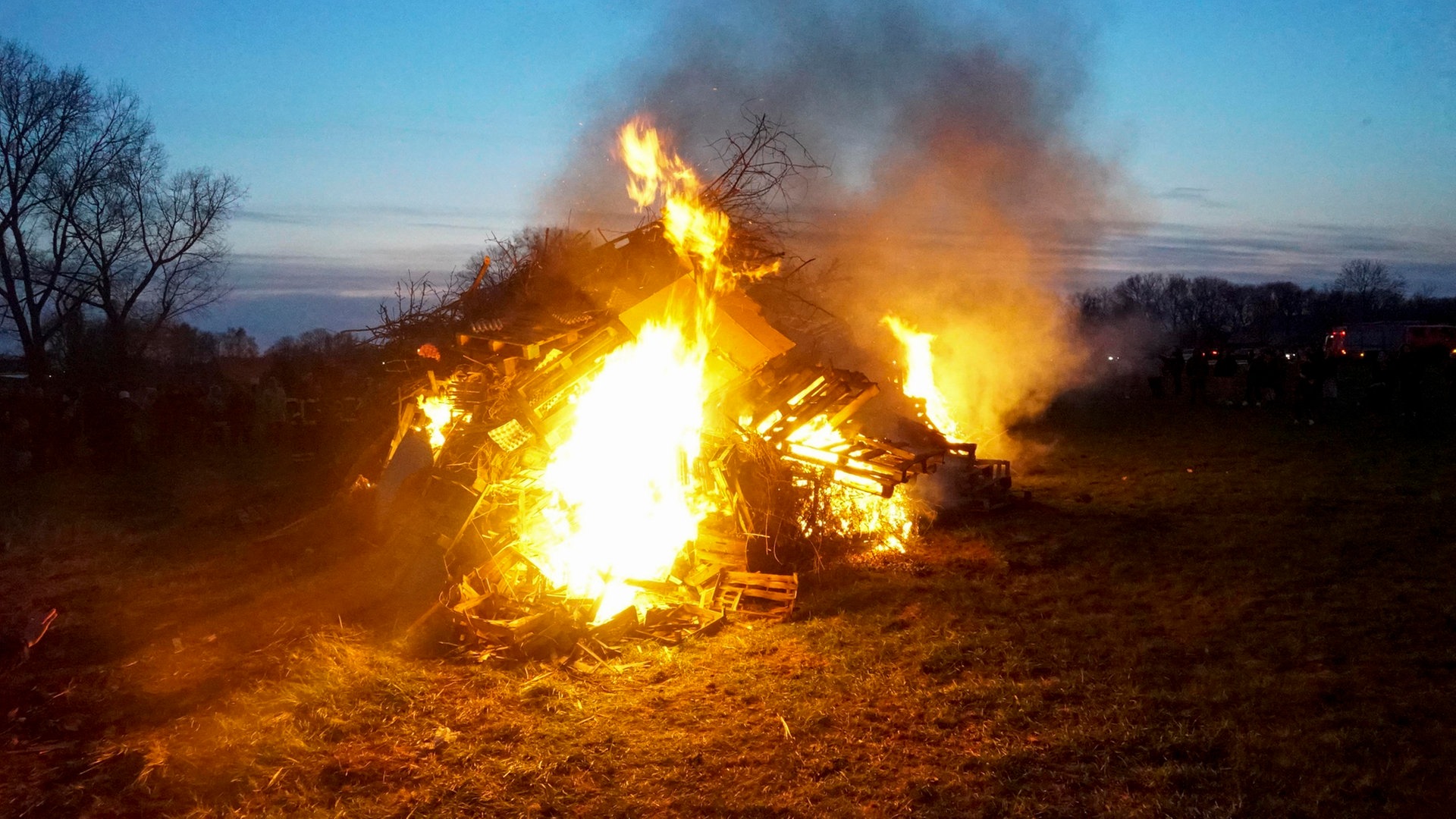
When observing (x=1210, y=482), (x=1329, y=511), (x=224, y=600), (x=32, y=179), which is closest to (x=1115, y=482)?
(x=1210, y=482)

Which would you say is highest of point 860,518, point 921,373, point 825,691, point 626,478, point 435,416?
point 921,373

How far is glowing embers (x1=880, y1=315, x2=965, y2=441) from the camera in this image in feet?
44.4

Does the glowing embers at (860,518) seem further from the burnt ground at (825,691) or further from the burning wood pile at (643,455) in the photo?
the burnt ground at (825,691)

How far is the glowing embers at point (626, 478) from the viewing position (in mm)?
7270

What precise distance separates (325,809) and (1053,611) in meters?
5.30

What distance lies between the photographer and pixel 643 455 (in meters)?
7.98

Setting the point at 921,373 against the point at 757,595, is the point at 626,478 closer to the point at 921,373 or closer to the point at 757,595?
the point at 757,595

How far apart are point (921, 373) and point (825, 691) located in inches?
367

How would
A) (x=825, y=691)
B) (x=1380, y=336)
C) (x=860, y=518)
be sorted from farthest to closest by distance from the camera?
(x=1380, y=336)
(x=860, y=518)
(x=825, y=691)

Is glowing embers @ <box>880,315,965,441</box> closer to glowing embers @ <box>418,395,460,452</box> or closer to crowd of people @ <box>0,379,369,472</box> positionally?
glowing embers @ <box>418,395,460,452</box>

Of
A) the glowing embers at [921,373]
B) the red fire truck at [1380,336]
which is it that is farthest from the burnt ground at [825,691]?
the red fire truck at [1380,336]

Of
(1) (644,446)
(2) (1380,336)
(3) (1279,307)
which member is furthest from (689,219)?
(3) (1279,307)

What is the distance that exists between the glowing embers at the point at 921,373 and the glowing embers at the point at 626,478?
576 cm

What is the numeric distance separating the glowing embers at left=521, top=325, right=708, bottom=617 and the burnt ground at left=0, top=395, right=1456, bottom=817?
1080 millimetres
